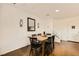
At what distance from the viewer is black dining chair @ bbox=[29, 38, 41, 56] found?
2122 millimetres

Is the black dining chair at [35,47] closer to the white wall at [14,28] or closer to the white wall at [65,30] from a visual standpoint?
the white wall at [14,28]

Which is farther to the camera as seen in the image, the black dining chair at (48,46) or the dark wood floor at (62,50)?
the black dining chair at (48,46)

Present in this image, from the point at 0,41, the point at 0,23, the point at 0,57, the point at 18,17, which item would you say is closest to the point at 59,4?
the point at 18,17

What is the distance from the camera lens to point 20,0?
1963 mm

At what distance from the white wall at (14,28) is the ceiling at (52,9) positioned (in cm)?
9

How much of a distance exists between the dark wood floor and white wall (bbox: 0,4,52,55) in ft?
0.37

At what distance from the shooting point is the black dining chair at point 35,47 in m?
2.12

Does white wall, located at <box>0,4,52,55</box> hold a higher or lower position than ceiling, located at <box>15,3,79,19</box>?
lower

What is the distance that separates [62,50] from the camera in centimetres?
219

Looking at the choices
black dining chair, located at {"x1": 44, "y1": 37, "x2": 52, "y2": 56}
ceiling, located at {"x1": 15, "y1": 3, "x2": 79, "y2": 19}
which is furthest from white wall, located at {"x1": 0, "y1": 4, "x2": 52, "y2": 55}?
black dining chair, located at {"x1": 44, "y1": 37, "x2": 52, "y2": 56}

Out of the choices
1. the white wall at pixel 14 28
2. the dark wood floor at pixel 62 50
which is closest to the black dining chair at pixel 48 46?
the dark wood floor at pixel 62 50

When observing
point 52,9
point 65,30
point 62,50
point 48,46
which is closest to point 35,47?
point 48,46

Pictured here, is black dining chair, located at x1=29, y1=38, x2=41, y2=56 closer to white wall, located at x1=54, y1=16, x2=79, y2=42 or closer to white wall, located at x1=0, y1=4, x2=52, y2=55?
white wall, located at x1=0, y1=4, x2=52, y2=55

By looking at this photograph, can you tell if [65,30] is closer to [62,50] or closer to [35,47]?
[62,50]
